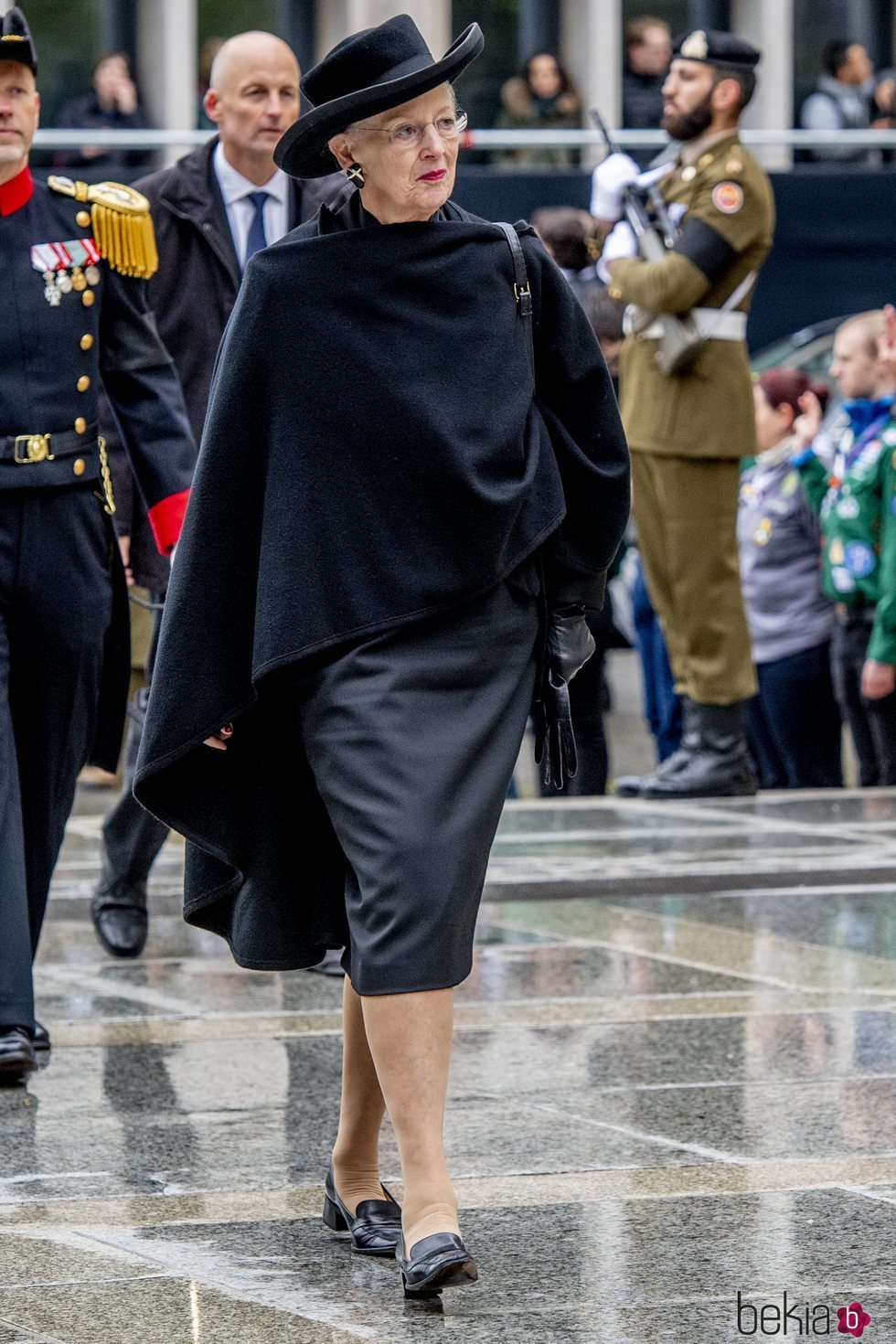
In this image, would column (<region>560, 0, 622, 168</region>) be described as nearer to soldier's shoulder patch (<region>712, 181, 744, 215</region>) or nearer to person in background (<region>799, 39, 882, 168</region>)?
person in background (<region>799, 39, 882, 168</region>)

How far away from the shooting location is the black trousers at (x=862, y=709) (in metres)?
9.46

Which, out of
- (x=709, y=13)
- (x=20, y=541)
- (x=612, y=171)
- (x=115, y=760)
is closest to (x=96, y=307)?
(x=20, y=541)

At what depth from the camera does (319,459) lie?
390cm

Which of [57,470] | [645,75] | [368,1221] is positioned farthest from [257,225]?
[645,75]

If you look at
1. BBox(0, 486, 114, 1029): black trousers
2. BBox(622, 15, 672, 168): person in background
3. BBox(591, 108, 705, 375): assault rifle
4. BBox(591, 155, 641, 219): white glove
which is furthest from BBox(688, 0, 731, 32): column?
BBox(0, 486, 114, 1029): black trousers

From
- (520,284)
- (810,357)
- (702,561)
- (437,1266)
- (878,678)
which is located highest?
(520,284)

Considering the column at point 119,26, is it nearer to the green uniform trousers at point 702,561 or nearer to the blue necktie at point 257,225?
the green uniform trousers at point 702,561

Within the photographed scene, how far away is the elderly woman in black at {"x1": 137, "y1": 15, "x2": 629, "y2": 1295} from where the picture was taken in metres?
3.79

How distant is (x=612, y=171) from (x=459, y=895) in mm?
5617

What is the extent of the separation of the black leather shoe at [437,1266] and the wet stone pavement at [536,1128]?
4 centimetres

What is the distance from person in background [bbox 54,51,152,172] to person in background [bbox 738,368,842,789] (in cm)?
917

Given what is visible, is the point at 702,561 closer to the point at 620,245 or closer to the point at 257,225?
the point at 620,245

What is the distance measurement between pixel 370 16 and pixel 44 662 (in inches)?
772

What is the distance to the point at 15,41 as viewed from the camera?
5.20 m
